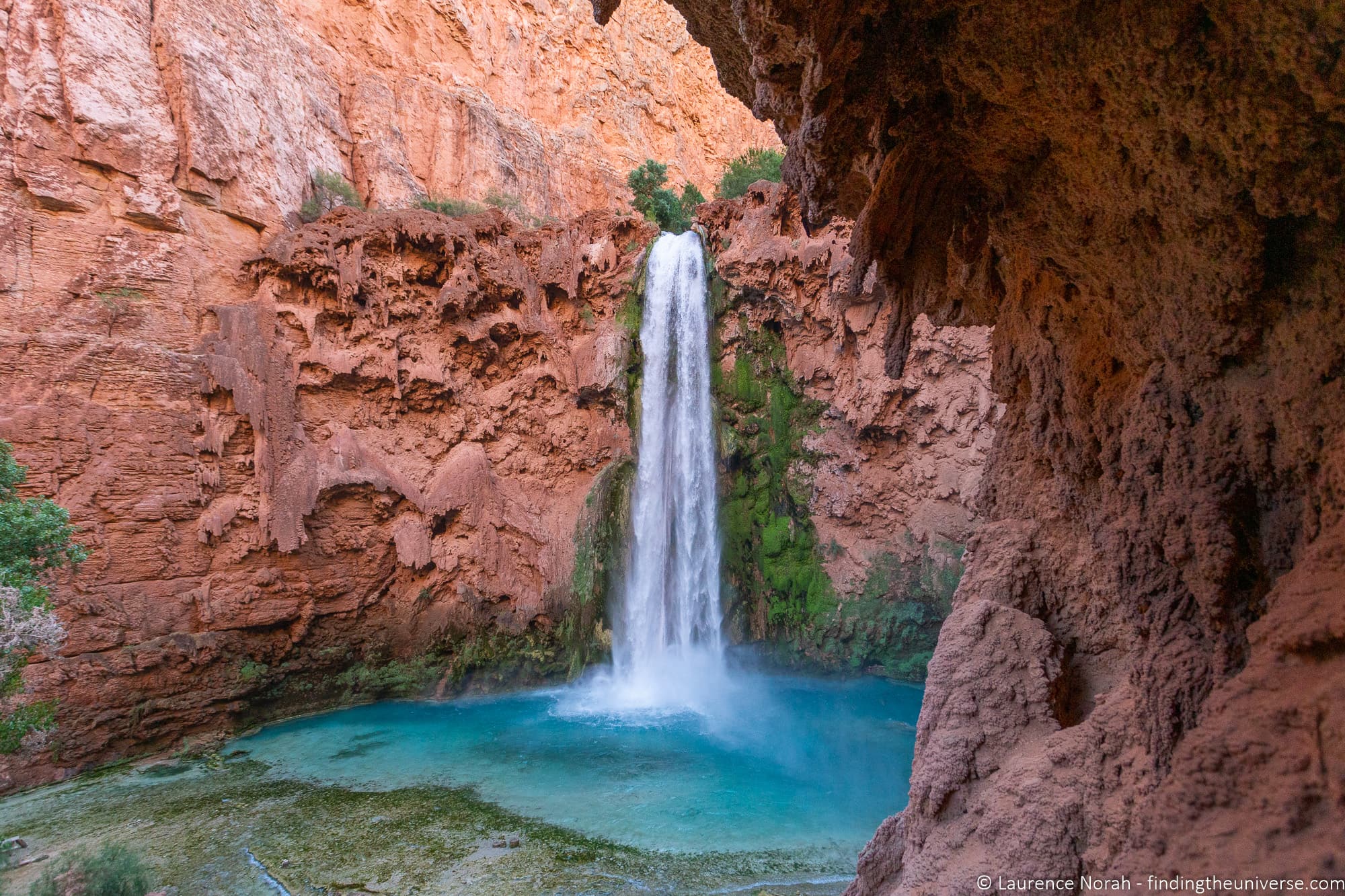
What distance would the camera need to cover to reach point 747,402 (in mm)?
14320

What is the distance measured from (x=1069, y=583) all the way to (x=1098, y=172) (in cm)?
174

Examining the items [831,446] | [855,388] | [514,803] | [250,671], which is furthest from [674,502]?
Answer: [250,671]

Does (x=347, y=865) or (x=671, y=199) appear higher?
(x=671, y=199)

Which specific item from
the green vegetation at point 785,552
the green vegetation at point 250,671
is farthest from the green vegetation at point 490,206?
the green vegetation at point 250,671

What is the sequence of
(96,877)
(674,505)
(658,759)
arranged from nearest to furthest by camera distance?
1. (96,877)
2. (658,759)
3. (674,505)

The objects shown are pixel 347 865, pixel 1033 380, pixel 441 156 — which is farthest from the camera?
pixel 441 156

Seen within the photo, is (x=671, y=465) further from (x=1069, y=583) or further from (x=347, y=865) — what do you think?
(x=1069, y=583)

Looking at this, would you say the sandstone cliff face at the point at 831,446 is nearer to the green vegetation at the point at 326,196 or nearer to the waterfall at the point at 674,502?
the waterfall at the point at 674,502

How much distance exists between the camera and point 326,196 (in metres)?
14.4

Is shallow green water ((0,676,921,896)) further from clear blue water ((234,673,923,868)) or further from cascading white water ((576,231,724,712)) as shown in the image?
cascading white water ((576,231,724,712))

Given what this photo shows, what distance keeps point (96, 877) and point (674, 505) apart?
9.81 metres

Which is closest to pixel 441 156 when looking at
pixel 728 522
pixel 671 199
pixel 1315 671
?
pixel 671 199

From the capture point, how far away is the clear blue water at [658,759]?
276 inches

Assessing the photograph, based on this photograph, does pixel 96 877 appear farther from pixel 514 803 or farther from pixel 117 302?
pixel 117 302
